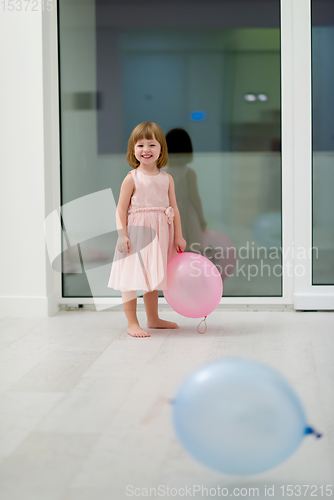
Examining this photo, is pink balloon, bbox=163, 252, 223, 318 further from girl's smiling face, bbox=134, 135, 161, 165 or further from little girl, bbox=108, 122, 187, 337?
girl's smiling face, bbox=134, 135, 161, 165

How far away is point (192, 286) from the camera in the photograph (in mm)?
2477

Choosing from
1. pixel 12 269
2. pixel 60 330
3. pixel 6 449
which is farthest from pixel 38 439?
pixel 12 269

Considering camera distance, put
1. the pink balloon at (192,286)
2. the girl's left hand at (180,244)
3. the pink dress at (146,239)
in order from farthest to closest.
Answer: the girl's left hand at (180,244) → the pink dress at (146,239) → the pink balloon at (192,286)

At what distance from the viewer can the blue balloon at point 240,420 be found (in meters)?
1.06

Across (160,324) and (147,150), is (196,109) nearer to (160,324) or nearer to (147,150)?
(147,150)

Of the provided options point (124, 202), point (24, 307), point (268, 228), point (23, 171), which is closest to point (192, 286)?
point (124, 202)

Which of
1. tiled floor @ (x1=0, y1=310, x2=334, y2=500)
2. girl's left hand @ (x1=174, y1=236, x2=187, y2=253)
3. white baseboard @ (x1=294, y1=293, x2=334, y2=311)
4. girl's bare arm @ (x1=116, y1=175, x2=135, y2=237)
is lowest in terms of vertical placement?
tiled floor @ (x1=0, y1=310, x2=334, y2=500)

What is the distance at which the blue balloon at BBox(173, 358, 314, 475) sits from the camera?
1060 millimetres

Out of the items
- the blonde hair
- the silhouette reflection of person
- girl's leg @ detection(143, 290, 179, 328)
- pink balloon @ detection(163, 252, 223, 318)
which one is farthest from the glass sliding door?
pink balloon @ detection(163, 252, 223, 318)

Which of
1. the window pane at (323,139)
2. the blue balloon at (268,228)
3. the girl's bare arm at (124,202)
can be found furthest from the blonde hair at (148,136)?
the window pane at (323,139)

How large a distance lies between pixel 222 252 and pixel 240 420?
2.18m

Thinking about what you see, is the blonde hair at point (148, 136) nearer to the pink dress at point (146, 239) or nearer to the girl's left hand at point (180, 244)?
the pink dress at point (146, 239)

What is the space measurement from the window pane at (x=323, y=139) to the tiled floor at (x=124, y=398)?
370 mm

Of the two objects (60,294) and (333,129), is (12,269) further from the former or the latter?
(333,129)
